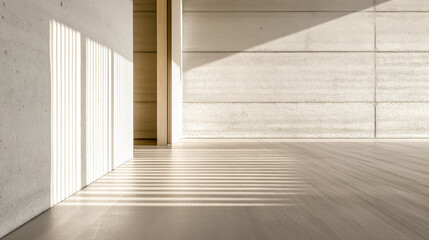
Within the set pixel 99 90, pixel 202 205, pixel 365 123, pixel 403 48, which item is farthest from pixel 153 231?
pixel 403 48

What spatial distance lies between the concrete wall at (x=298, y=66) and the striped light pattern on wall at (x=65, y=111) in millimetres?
3737

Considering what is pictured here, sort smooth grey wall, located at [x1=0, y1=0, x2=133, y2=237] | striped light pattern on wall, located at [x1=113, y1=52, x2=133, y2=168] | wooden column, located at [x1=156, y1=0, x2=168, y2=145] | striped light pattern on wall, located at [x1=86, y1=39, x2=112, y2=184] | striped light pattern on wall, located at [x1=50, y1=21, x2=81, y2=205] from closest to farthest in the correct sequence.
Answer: smooth grey wall, located at [x1=0, y1=0, x2=133, y2=237] → striped light pattern on wall, located at [x1=50, y1=21, x2=81, y2=205] → striped light pattern on wall, located at [x1=86, y1=39, x2=112, y2=184] → striped light pattern on wall, located at [x1=113, y1=52, x2=133, y2=168] → wooden column, located at [x1=156, y1=0, x2=168, y2=145]

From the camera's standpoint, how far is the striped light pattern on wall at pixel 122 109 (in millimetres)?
2895

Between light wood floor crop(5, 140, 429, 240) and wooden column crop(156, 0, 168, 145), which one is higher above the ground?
wooden column crop(156, 0, 168, 145)

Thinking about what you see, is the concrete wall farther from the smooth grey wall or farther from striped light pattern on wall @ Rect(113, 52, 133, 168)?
the smooth grey wall

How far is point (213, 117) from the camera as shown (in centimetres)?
576

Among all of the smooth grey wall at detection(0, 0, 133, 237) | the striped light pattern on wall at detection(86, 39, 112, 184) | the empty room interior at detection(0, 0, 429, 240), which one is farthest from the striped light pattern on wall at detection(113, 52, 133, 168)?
the smooth grey wall at detection(0, 0, 133, 237)

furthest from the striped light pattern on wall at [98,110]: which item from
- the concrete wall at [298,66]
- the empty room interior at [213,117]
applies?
the concrete wall at [298,66]

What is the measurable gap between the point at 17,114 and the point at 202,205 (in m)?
0.84

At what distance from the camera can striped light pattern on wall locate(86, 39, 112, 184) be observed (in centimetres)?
227

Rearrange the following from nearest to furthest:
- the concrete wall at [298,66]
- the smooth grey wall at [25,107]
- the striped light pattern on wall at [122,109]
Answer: the smooth grey wall at [25,107] → the striped light pattern on wall at [122,109] → the concrete wall at [298,66]

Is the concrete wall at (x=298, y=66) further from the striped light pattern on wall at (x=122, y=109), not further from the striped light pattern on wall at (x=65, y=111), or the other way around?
the striped light pattern on wall at (x=65, y=111)

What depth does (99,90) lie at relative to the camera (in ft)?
8.10

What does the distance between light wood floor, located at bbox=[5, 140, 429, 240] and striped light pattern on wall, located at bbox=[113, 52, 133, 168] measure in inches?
6.5
